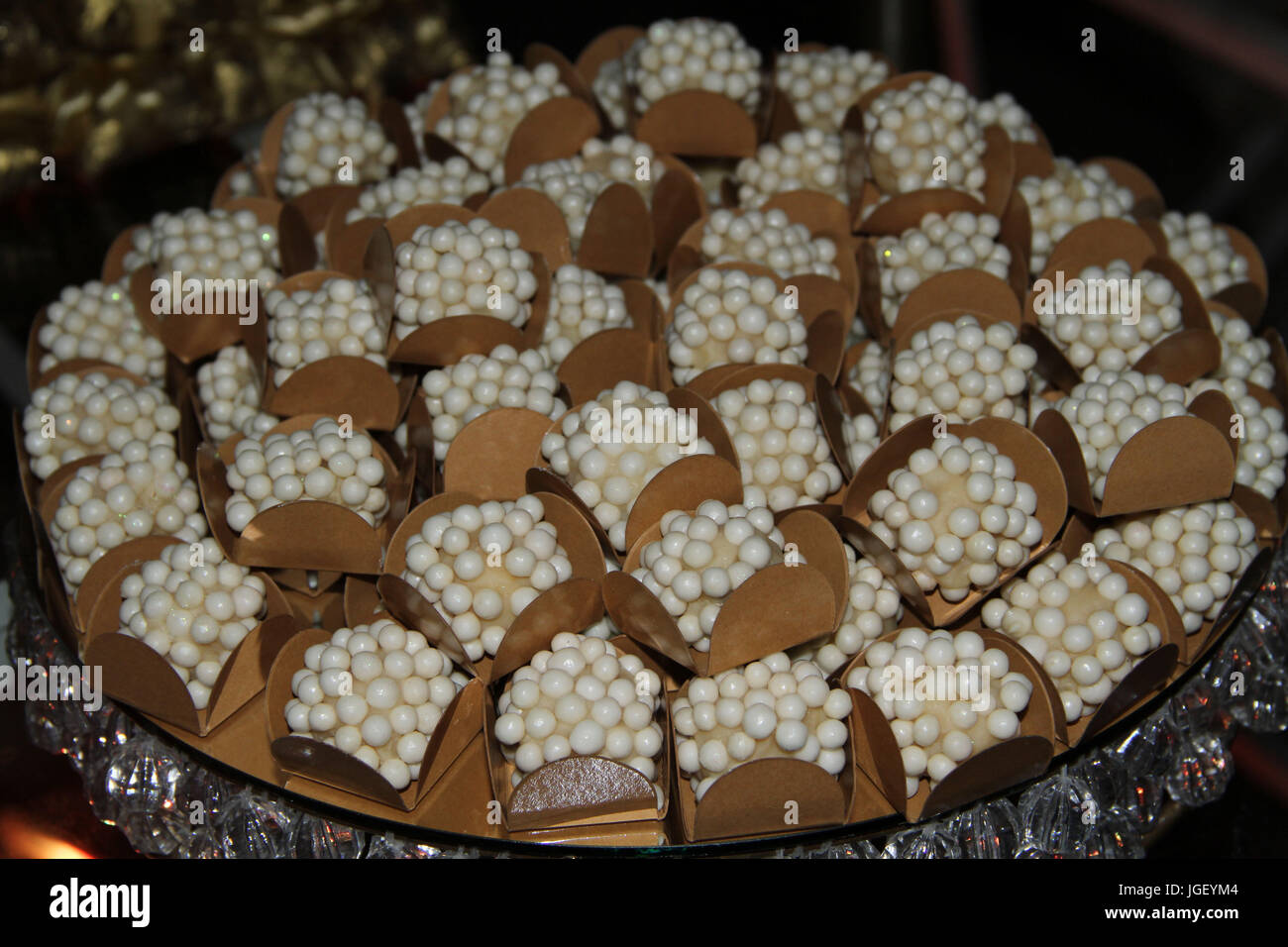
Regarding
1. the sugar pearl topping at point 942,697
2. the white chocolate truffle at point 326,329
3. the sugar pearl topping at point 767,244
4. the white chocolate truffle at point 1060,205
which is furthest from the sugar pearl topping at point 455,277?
the white chocolate truffle at point 1060,205

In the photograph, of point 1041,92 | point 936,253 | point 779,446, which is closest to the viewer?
point 779,446

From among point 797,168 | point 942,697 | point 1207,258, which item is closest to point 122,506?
point 942,697

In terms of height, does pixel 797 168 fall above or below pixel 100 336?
above

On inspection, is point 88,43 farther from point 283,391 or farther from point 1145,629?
point 1145,629

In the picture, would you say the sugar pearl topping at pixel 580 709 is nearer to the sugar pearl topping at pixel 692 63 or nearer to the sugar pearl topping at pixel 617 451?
the sugar pearl topping at pixel 617 451

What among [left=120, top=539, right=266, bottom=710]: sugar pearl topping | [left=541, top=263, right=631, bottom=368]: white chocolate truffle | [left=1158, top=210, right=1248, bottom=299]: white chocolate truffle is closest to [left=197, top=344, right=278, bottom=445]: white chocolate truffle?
[left=120, top=539, right=266, bottom=710]: sugar pearl topping

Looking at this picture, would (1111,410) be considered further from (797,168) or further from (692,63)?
(692,63)
